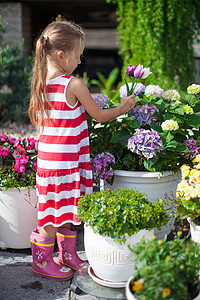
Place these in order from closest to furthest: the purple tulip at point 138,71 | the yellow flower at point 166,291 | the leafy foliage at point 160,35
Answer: the yellow flower at point 166,291
the purple tulip at point 138,71
the leafy foliage at point 160,35

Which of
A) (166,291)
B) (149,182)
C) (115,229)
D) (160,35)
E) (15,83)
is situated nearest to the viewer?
(166,291)

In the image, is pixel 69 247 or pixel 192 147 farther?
pixel 192 147

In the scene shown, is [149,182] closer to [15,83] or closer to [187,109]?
[187,109]

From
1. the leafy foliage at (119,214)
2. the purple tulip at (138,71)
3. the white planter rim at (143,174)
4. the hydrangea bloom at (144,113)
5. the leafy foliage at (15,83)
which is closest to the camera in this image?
the leafy foliage at (119,214)

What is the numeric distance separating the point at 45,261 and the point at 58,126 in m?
0.82

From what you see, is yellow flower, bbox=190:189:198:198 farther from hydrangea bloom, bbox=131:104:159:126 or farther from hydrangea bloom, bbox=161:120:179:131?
hydrangea bloom, bbox=131:104:159:126

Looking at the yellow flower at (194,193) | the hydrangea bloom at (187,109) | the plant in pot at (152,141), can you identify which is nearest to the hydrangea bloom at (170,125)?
the plant in pot at (152,141)

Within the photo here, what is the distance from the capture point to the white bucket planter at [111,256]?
184 centimetres

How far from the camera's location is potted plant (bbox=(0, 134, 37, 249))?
8.05 ft

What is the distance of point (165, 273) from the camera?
4.44 ft

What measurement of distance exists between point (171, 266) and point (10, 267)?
1.32 metres

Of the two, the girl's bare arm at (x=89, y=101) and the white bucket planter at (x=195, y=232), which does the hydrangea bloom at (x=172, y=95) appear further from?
the white bucket planter at (x=195, y=232)

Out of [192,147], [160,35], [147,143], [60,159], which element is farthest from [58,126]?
[160,35]

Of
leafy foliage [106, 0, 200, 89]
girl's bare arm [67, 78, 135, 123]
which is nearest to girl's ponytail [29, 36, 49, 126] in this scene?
girl's bare arm [67, 78, 135, 123]
